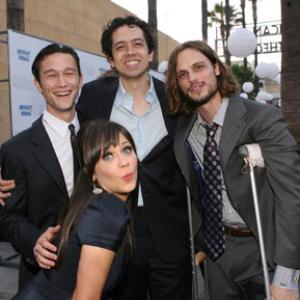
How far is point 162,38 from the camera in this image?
2553 cm

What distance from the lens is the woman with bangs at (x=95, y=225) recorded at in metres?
1.69

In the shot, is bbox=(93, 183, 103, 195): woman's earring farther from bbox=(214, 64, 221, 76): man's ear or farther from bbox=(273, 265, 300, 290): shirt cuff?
bbox=(214, 64, 221, 76): man's ear

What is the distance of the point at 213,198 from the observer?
276 centimetres

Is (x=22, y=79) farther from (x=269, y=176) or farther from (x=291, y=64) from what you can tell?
(x=291, y=64)

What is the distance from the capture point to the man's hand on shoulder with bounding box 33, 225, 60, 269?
1.90 meters

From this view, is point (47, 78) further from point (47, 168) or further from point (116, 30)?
point (116, 30)

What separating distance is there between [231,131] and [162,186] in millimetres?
644

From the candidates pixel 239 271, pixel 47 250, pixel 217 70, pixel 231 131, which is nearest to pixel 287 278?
pixel 239 271

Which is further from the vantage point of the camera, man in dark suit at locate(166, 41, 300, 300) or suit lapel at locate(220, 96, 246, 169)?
suit lapel at locate(220, 96, 246, 169)

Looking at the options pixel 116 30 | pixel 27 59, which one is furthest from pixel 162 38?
pixel 116 30

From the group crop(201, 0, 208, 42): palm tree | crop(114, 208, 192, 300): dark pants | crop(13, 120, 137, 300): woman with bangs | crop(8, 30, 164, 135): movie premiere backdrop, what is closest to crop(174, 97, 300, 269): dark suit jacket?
crop(114, 208, 192, 300): dark pants

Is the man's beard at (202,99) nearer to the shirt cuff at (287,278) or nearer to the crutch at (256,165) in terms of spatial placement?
the crutch at (256,165)

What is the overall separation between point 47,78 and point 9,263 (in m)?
3.81

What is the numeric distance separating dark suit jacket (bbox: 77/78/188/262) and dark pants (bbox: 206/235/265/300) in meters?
0.33
